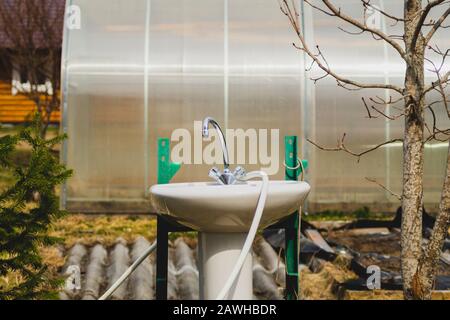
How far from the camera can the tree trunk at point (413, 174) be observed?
351cm

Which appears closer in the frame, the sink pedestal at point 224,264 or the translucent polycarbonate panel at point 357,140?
the sink pedestal at point 224,264

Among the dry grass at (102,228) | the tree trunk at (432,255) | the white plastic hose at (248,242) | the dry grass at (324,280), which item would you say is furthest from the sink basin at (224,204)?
the dry grass at (102,228)

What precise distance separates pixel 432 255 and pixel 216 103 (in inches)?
176

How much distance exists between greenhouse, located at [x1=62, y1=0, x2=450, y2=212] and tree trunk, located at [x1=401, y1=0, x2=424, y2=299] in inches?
155

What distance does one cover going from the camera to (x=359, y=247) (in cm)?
618

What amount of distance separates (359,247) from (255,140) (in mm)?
1860

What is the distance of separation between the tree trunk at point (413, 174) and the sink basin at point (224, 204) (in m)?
0.63

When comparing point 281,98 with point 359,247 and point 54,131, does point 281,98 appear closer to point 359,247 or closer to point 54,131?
point 359,247

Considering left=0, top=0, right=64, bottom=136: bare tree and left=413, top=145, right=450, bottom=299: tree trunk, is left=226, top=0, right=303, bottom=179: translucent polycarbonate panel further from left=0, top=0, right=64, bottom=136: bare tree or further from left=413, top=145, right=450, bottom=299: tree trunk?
left=0, top=0, right=64, bottom=136: bare tree

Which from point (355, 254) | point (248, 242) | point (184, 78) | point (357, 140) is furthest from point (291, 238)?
point (184, 78)

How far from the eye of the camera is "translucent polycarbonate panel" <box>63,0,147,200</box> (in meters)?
7.56

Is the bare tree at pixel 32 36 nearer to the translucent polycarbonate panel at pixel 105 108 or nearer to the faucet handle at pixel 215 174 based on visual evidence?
the translucent polycarbonate panel at pixel 105 108
